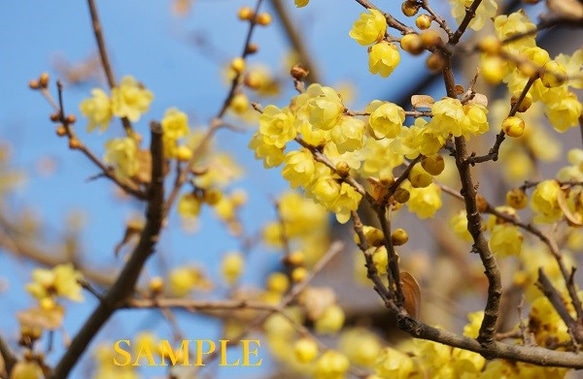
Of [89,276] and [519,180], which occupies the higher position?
[519,180]

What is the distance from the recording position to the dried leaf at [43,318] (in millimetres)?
1718

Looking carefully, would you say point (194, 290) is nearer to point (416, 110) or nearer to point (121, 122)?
point (121, 122)

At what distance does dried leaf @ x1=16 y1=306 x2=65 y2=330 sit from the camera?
172 cm

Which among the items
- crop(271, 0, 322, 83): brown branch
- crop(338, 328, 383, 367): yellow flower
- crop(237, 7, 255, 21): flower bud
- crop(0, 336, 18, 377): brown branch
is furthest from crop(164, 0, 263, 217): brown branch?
crop(271, 0, 322, 83): brown branch

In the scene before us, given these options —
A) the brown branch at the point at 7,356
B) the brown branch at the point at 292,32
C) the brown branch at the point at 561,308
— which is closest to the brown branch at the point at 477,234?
the brown branch at the point at 561,308

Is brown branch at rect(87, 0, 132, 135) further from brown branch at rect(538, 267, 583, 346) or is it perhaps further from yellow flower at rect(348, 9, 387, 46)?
brown branch at rect(538, 267, 583, 346)

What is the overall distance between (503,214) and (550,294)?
6.4 inches

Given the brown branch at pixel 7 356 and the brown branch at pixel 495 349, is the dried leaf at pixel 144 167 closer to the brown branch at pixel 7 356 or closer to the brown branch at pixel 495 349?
the brown branch at pixel 7 356

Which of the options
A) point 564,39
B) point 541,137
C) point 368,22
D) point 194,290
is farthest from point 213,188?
point 564,39

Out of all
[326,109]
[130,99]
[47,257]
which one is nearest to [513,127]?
[326,109]

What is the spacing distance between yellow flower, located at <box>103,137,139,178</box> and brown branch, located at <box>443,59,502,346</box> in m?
0.93

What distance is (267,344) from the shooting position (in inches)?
Answer: 162

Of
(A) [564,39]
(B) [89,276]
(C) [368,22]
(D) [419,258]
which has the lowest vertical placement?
(C) [368,22]

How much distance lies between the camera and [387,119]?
104cm
